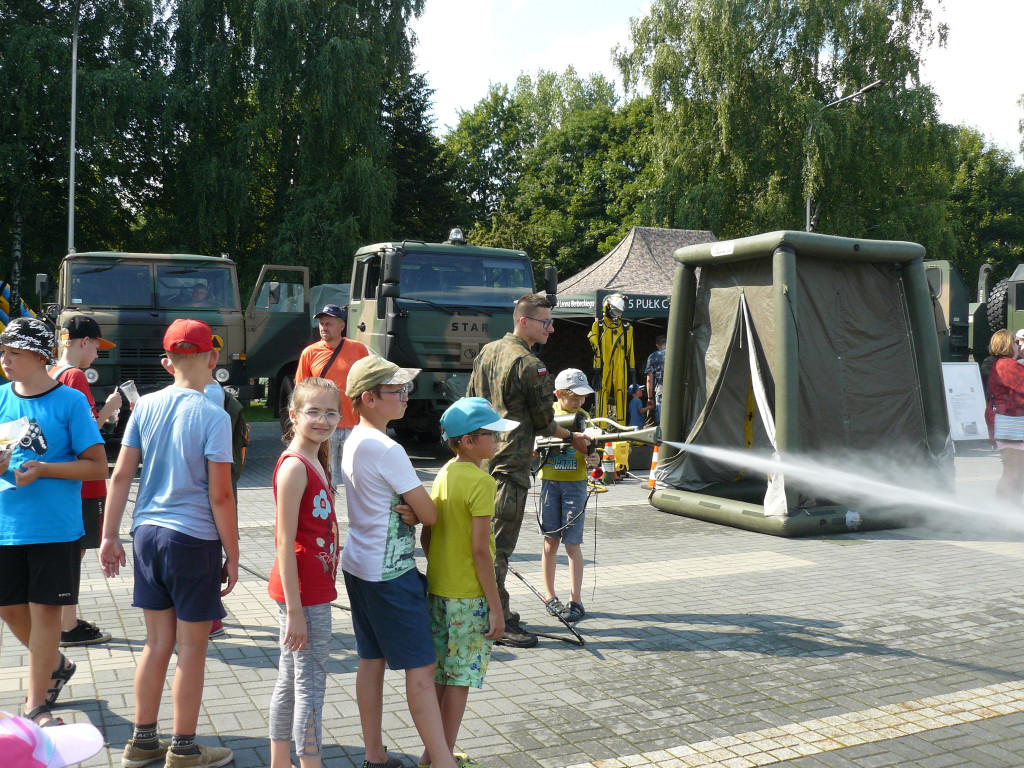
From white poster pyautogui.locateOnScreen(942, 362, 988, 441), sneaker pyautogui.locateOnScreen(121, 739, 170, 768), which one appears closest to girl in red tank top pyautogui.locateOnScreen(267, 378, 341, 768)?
sneaker pyautogui.locateOnScreen(121, 739, 170, 768)

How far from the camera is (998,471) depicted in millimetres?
13852

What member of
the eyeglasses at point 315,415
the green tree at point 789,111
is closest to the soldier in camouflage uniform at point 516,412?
the eyeglasses at point 315,415

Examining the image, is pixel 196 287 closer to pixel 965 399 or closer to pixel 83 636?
pixel 83 636

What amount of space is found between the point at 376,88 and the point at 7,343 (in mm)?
27061

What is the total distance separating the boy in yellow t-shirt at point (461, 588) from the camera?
348cm

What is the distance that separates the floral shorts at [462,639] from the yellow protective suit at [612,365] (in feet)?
33.7

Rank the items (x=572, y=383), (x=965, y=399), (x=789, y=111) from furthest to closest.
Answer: (x=789, y=111) → (x=965, y=399) → (x=572, y=383)

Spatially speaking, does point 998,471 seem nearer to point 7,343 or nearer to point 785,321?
point 785,321

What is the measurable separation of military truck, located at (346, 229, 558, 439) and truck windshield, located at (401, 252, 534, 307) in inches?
0.5

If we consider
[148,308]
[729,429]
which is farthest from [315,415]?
[148,308]

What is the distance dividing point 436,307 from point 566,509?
7421mm

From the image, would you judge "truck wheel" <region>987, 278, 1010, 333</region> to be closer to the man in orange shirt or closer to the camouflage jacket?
the man in orange shirt

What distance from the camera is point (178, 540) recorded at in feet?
11.6

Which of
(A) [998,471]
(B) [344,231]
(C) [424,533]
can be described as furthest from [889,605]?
(B) [344,231]
